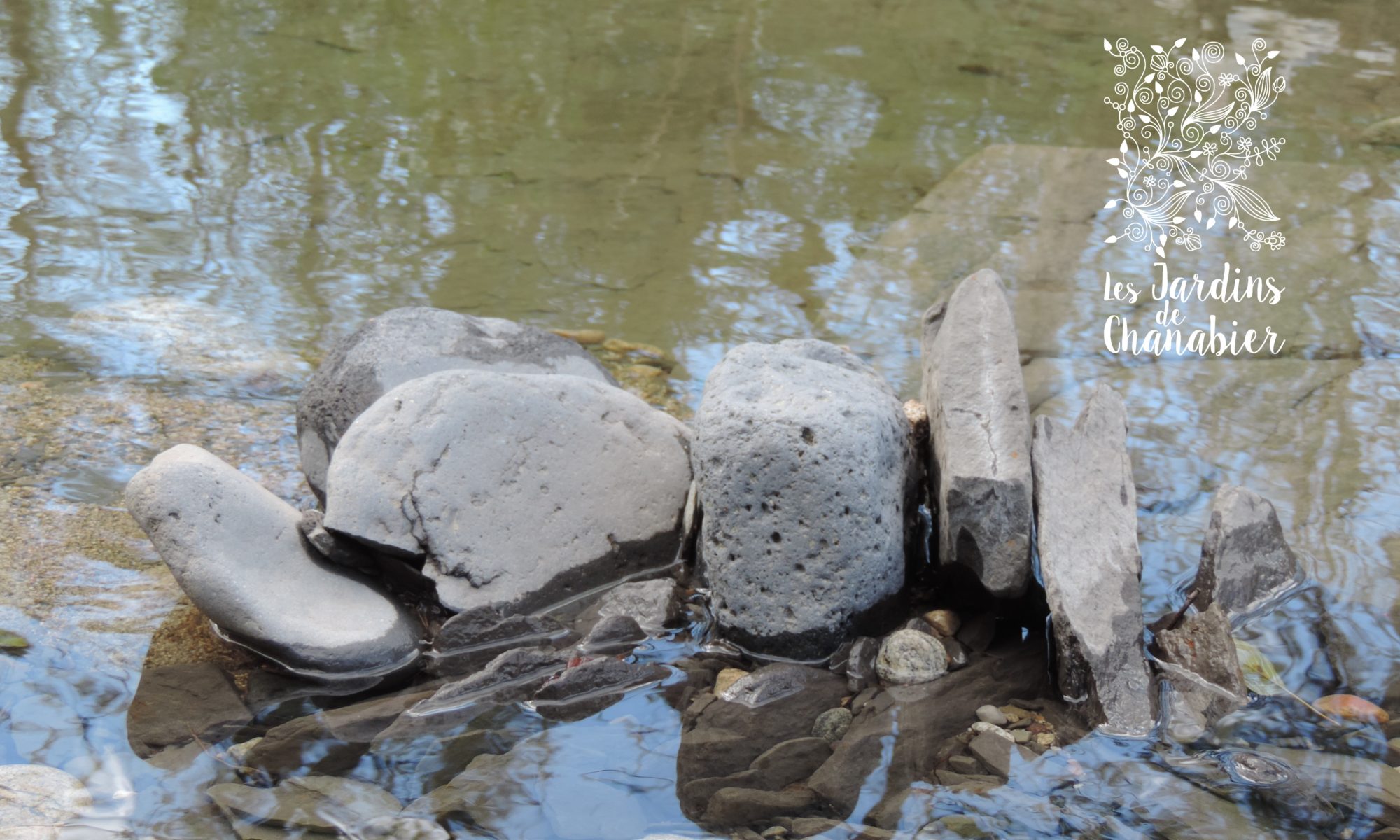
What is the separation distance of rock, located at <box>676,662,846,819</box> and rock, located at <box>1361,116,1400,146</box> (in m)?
5.94

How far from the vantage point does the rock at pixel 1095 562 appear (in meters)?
2.94

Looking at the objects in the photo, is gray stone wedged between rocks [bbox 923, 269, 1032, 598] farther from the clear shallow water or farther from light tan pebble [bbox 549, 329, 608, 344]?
light tan pebble [bbox 549, 329, 608, 344]

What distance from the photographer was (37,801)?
2562mm

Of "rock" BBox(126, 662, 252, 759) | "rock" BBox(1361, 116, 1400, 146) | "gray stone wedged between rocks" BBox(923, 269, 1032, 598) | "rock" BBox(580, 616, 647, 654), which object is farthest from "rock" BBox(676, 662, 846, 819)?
"rock" BBox(1361, 116, 1400, 146)

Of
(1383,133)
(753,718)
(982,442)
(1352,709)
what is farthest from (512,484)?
(1383,133)

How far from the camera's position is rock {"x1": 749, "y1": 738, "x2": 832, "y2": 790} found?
9.03 feet

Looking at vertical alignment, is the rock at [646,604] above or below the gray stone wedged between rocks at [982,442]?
below

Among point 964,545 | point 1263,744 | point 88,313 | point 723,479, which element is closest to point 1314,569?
point 1263,744

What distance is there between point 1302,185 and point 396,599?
5.41 m

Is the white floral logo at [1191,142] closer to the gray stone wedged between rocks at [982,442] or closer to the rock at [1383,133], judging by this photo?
the rock at [1383,133]

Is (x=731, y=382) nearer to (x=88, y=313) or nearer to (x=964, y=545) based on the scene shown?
(x=964, y=545)

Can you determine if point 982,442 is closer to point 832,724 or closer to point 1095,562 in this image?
point 1095,562

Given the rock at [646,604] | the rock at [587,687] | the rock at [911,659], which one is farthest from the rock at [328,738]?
the rock at [911,659]

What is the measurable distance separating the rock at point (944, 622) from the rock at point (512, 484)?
31.8 inches
